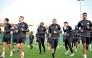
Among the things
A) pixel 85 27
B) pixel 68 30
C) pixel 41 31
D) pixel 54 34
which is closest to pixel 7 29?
pixel 54 34

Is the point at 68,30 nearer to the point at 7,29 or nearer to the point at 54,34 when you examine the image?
the point at 54,34

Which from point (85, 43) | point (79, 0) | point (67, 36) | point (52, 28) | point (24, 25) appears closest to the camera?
point (85, 43)

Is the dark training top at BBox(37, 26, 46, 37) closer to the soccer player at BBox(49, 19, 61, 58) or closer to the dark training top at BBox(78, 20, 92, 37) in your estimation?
the soccer player at BBox(49, 19, 61, 58)

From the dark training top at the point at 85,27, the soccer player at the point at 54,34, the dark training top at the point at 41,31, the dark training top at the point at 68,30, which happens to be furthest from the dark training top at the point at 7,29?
the dark training top at the point at 85,27

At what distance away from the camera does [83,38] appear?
10.9 metres

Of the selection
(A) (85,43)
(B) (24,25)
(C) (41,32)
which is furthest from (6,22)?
(A) (85,43)

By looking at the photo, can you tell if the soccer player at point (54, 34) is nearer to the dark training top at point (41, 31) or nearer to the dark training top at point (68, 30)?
the dark training top at point (68, 30)

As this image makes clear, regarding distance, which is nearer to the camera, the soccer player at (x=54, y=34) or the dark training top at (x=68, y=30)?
the soccer player at (x=54, y=34)

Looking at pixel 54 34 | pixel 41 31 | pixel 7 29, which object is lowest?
pixel 54 34

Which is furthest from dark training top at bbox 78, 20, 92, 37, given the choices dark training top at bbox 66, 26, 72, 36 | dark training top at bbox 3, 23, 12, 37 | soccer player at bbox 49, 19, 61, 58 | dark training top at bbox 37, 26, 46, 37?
dark training top at bbox 37, 26, 46, 37

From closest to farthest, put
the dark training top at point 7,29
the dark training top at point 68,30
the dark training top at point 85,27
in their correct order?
the dark training top at point 85,27 → the dark training top at point 7,29 → the dark training top at point 68,30

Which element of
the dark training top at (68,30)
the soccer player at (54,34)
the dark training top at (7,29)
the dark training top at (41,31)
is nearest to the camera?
the soccer player at (54,34)

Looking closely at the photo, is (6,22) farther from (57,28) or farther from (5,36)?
(57,28)

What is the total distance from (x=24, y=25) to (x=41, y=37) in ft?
15.7
